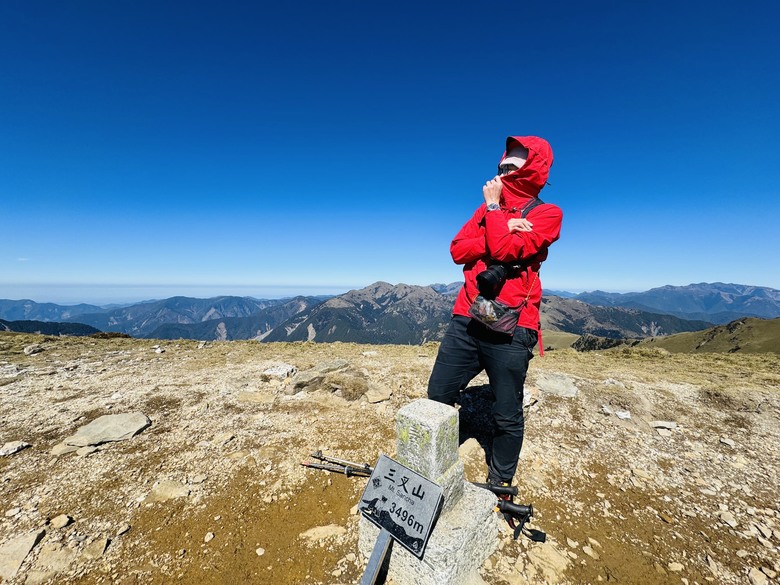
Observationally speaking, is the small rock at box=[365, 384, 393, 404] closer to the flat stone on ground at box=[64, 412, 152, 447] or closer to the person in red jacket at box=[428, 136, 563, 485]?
the person in red jacket at box=[428, 136, 563, 485]

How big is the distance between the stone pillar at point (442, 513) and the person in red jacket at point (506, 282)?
80 centimetres

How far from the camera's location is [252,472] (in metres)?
5.01

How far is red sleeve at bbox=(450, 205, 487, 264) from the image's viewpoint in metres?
3.84

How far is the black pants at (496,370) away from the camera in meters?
3.77

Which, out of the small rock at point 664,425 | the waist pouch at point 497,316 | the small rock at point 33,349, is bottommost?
the small rock at point 664,425

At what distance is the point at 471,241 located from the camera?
391 cm

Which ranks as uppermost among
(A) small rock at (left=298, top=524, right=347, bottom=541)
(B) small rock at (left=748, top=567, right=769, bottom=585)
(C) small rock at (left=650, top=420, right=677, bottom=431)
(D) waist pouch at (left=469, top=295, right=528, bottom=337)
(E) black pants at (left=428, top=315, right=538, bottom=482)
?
(D) waist pouch at (left=469, top=295, right=528, bottom=337)

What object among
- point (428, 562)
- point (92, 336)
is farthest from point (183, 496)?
point (92, 336)

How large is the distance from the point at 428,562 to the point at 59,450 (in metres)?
6.57

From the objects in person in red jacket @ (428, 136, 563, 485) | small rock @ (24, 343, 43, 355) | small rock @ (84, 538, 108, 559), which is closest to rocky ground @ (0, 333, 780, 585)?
small rock @ (84, 538, 108, 559)

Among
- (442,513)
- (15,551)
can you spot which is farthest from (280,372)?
(442,513)

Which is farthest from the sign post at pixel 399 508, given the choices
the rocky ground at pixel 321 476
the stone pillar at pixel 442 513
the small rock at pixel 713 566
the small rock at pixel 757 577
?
the small rock at pixel 757 577

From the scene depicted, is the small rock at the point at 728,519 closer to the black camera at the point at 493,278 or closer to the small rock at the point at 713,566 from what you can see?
the small rock at the point at 713,566

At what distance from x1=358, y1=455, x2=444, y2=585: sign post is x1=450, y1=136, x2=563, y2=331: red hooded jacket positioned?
2.02m
